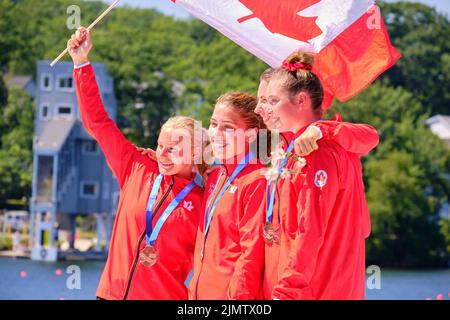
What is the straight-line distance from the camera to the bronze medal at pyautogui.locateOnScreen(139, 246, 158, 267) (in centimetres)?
642

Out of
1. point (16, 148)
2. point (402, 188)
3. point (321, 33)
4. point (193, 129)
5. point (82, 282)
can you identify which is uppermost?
point (16, 148)

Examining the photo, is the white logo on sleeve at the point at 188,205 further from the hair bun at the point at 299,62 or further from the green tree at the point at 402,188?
the green tree at the point at 402,188

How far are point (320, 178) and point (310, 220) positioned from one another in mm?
238

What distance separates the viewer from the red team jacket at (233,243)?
5922 millimetres

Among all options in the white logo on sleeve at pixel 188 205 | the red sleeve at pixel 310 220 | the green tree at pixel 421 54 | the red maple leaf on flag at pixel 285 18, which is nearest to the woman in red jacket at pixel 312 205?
the red sleeve at pixel 310 220

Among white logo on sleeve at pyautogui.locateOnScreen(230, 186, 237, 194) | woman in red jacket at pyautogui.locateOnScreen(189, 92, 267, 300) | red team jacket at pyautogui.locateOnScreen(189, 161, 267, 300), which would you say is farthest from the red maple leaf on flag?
white logo on sleeve at pyautogui.locateOnScreen(230, 186, 237, 194)

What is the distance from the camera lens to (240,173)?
6.35 m

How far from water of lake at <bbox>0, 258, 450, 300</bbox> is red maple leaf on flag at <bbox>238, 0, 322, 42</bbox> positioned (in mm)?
22473

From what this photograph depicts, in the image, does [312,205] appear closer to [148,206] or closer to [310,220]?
[310,220]

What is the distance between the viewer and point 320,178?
568 cm

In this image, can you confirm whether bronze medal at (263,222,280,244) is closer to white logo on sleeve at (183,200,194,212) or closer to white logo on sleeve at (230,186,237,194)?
white logo on sleeve at (230,186,237,194)

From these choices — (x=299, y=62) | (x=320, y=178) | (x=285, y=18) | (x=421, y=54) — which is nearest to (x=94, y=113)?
(x=299, y=62)

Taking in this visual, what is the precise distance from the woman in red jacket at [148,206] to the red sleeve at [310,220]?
1.09 meters

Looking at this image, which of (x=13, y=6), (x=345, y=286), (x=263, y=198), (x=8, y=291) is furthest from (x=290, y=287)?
(x=13, y=6)
